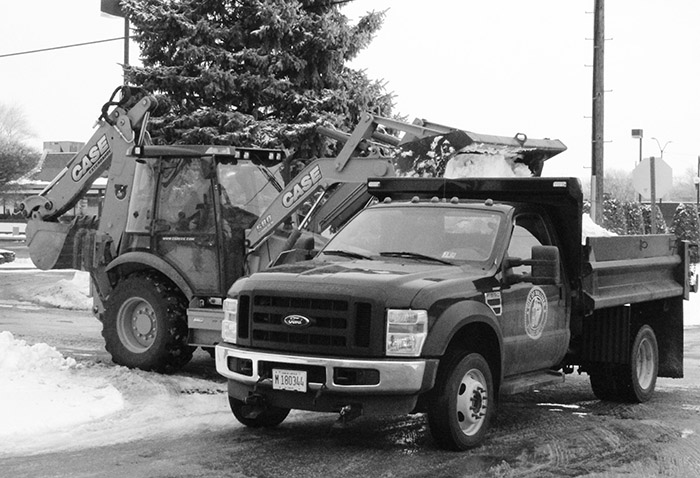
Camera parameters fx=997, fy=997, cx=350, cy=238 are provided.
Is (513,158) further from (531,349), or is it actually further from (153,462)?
(153,462)

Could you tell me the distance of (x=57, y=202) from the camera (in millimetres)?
13016

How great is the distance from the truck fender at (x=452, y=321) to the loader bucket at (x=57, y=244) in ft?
22.0

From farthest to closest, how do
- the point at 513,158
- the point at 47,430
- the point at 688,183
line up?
the point at 688,183, the point at 513,158, the point at 47,430

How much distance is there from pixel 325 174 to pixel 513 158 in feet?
8.83

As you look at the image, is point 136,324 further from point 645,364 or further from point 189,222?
point 645,364

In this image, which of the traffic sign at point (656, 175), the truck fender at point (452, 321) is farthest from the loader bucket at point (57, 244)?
the traffic sign at point (656, 175)

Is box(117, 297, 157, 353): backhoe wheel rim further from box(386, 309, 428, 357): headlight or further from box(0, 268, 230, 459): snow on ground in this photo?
box(386, 309, 428, 357): headlight

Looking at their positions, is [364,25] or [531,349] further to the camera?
[364,25]

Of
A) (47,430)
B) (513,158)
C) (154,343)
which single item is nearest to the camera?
(47,430)

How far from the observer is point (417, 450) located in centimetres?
753

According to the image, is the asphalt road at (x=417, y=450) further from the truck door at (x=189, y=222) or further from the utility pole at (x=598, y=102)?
the utility pole at (x=598, y=102)

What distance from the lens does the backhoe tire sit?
11164 mm

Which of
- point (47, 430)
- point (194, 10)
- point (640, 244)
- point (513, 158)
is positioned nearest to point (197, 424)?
point (47, 430)

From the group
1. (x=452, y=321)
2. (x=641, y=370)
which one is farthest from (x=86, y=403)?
(x=641, y=370)
